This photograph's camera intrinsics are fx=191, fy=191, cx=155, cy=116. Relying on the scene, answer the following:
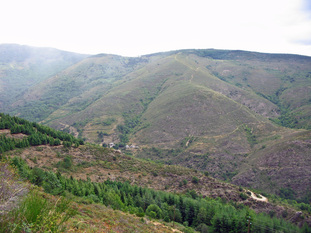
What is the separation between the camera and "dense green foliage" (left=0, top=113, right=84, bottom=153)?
104ft

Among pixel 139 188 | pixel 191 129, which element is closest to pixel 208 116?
pixel 191 129

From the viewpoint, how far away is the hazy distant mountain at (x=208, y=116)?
6269 centimetres

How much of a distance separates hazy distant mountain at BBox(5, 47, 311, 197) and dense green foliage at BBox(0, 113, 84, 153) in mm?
40894

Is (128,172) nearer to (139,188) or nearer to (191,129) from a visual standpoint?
(139,188)

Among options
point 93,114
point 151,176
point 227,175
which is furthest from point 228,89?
point 151,176

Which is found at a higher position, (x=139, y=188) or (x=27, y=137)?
(x=27, y=137)

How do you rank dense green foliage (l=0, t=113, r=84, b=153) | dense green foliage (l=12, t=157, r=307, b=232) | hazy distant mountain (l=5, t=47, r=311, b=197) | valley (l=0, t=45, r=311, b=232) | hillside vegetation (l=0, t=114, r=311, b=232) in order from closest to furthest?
hillside vegetation (l=0, t=114, r=311, b=232) < dense green foliage (l=12, t=157, r=307, b=232) < dense green foliage (l=0, t=113, r=84, b=153) < valley (l=0, t=45, r=311, b=232) < hazy distant mountain (l=5, t=47, r=311, b=197)

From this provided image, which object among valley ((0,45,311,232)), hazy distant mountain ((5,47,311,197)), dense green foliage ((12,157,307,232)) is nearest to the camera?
dense green foliage ((12,157,307,232))

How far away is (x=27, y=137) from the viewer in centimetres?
3600

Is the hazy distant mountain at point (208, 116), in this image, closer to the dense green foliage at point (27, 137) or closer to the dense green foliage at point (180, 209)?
the dense green foliage at point (180, 209)

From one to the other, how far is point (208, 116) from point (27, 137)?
248ft

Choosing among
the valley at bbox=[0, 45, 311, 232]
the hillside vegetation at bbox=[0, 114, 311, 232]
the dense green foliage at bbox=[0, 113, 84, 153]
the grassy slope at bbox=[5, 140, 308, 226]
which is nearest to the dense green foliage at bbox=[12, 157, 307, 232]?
the hillside vegetation at bbox=[0, 114, 311, 232]

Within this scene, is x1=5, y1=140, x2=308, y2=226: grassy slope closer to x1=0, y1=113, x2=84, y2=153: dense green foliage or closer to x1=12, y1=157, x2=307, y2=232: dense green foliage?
x1=0, y1=113, x2=84, y2=153: dense green foliage

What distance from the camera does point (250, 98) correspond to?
11781cm
